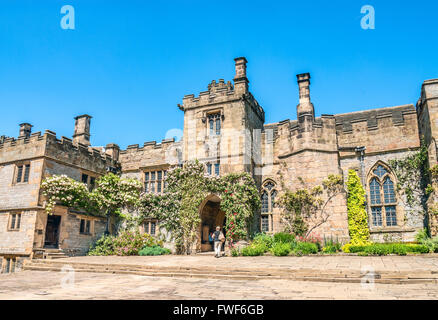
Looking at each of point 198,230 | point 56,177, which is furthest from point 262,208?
point 56,177

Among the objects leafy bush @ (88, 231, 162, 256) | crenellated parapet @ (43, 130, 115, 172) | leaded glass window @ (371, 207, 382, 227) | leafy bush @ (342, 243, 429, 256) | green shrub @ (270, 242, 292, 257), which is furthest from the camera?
leafy bush @ (88, 231, 162, 256)

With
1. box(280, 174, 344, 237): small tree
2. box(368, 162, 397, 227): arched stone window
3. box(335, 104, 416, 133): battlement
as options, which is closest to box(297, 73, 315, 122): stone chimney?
box(335, 104, 416, 133): battlement

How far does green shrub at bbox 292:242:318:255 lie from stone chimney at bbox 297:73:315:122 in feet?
21.2

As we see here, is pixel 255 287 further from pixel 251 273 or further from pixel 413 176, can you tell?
pixel 413 176

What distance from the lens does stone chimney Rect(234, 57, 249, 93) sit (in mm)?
18547

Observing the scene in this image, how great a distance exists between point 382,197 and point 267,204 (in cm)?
580

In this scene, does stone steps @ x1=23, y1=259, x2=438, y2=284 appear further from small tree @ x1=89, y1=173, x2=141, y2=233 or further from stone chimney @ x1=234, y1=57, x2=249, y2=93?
stone chimney @ x1=234, y1=57, x2=249, y2=93

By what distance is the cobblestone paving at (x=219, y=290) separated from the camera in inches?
273

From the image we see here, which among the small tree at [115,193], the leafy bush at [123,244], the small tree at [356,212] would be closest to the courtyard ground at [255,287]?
the small tree at [356,212]

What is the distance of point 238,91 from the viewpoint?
18578mm

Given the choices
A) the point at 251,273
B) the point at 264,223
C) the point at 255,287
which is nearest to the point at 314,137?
the point at 264,223

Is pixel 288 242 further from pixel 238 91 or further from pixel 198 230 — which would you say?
pixel 238 91
